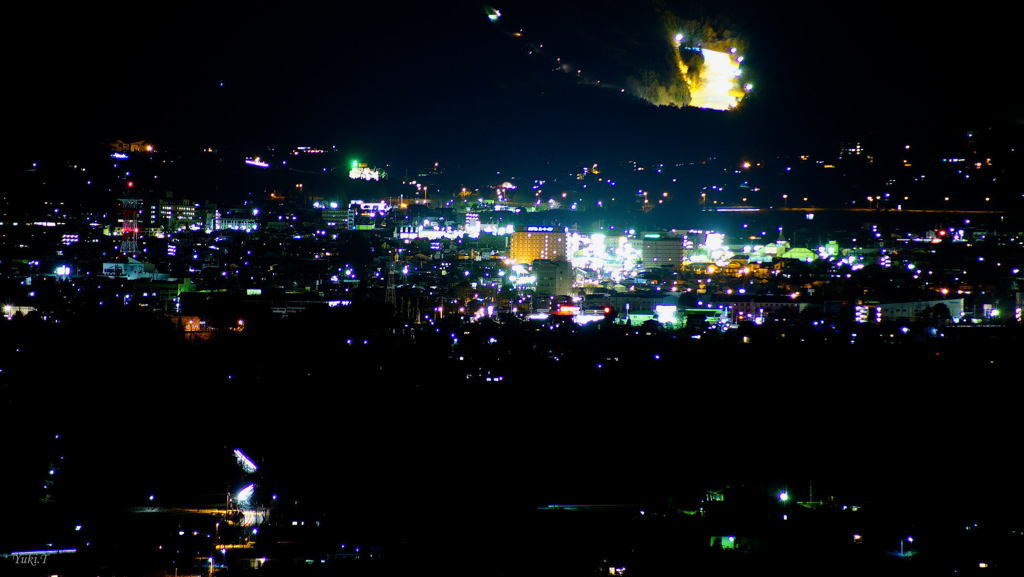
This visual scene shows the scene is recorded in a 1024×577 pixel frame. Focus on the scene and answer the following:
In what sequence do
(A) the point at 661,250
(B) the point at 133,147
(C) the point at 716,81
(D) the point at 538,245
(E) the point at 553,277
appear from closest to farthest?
1. (E) the point at 553,277
2. (A) the point at 661,250
3. (D) the point at 538,245
4. (C) the point at 716,81
5. (B) the point at 133,147

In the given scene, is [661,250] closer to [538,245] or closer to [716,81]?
[538,245]

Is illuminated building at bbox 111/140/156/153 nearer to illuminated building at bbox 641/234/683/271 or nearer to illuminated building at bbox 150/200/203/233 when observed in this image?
illuminated building at bbox 150/200/203/233

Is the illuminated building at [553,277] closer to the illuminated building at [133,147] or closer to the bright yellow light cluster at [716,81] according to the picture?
the bright yellow light cluster at [716,81]

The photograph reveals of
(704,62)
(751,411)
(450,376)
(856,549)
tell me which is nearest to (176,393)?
(450,376)

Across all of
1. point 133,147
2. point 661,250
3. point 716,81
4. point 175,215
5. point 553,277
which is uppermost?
point 716,81

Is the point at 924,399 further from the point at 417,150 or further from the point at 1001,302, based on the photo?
the point at 417,150

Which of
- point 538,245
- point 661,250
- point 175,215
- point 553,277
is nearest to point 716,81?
point 661,250

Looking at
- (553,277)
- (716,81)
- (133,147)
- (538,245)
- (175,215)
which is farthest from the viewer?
(133,147)

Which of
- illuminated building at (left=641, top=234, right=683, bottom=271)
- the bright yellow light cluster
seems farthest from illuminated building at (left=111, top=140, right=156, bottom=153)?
the bright yellow light cluster

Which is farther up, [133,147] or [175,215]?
[133,147]
